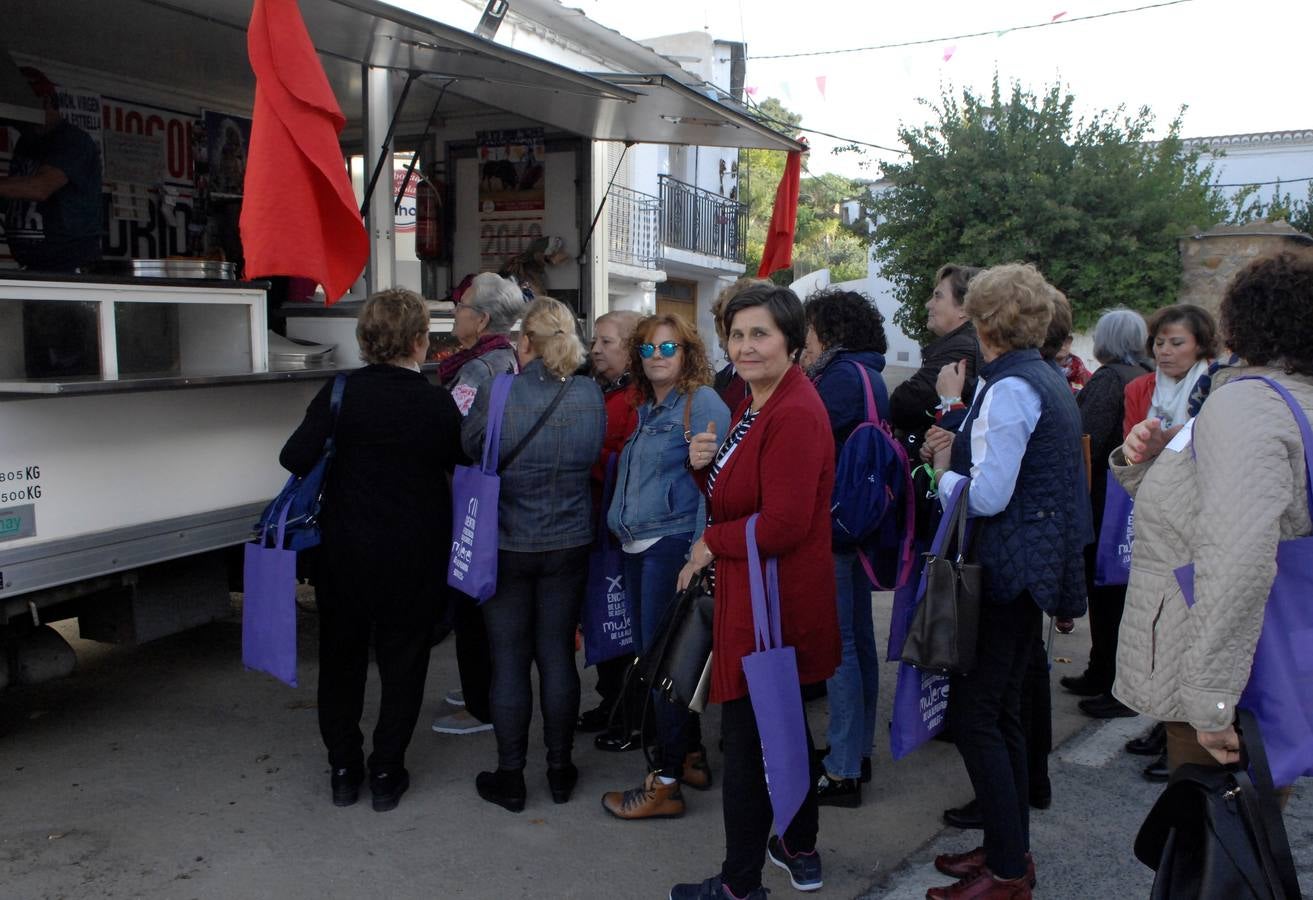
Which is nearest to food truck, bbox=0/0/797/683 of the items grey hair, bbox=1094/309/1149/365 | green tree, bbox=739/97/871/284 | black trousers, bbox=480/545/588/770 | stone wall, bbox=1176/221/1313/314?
black trousers, bbox=480/545/588/770

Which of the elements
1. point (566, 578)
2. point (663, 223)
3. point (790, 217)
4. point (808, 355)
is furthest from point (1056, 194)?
point (566, 578)

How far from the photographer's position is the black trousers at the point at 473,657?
4262 millimetres

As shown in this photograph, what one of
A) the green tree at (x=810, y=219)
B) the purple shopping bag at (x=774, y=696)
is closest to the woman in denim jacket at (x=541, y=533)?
the purple shopping bag at (x=774, y=696)

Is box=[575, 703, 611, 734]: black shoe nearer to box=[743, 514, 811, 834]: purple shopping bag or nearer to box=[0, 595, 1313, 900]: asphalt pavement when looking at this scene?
box=[0, 595, 1313, 900]: asphalt pavement

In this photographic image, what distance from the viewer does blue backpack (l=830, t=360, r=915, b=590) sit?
3.50 m

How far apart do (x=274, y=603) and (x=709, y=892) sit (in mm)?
1721

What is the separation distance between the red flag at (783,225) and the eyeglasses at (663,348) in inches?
148

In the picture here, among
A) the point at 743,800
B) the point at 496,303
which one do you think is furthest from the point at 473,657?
the point at 743,800

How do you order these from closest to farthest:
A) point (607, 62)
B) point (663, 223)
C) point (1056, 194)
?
point (607, 62) → point (1056, 194) → point (663, 223)

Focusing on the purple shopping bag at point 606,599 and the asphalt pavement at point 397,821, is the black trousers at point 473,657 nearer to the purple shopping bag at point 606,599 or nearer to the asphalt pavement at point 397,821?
the asphalt pavement at point 397,821

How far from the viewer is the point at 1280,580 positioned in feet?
7.23

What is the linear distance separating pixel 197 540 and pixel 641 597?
1.71 m

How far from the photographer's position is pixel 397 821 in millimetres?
3674

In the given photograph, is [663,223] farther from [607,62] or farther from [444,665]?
[444,665]
